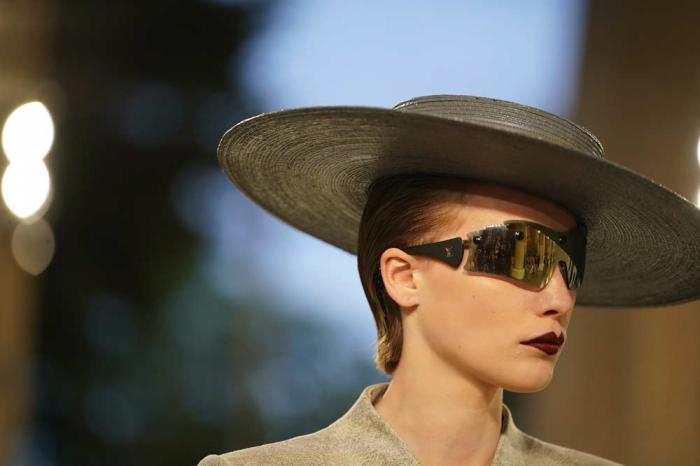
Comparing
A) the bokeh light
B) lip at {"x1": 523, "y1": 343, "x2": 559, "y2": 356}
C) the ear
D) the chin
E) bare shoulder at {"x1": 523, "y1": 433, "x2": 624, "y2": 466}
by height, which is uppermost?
the ear

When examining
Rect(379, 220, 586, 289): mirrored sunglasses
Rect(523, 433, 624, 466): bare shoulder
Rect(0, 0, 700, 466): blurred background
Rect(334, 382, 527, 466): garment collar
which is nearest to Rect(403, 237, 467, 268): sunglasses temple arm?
Rect(379, 220, 586, 289): mirrored sunglasses

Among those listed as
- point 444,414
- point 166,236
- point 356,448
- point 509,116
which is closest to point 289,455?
point 356,448

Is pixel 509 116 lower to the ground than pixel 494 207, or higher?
higher

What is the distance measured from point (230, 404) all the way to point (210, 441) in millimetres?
159

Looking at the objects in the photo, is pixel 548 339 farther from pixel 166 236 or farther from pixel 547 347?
pixel 166 236

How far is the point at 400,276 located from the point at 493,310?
0.22 m

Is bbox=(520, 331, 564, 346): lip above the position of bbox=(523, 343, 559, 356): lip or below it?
above

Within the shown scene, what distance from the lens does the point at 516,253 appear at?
1.93 metres

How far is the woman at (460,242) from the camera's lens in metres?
1.90

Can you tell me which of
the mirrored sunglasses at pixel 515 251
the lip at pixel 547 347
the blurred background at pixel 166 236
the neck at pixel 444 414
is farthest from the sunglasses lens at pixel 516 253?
the blurred background at pixel 166 236

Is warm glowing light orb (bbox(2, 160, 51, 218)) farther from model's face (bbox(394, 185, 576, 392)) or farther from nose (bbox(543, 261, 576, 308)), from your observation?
nose (bbox(543, 261, 576, 308))

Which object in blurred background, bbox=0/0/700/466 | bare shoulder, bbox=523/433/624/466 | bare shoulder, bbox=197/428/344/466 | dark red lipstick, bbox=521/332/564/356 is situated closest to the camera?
dark red lipstick, bbox=521/332/564/356

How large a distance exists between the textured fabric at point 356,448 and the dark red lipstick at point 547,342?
26 centimetres

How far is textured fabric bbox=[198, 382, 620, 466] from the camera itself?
2.03 meters
